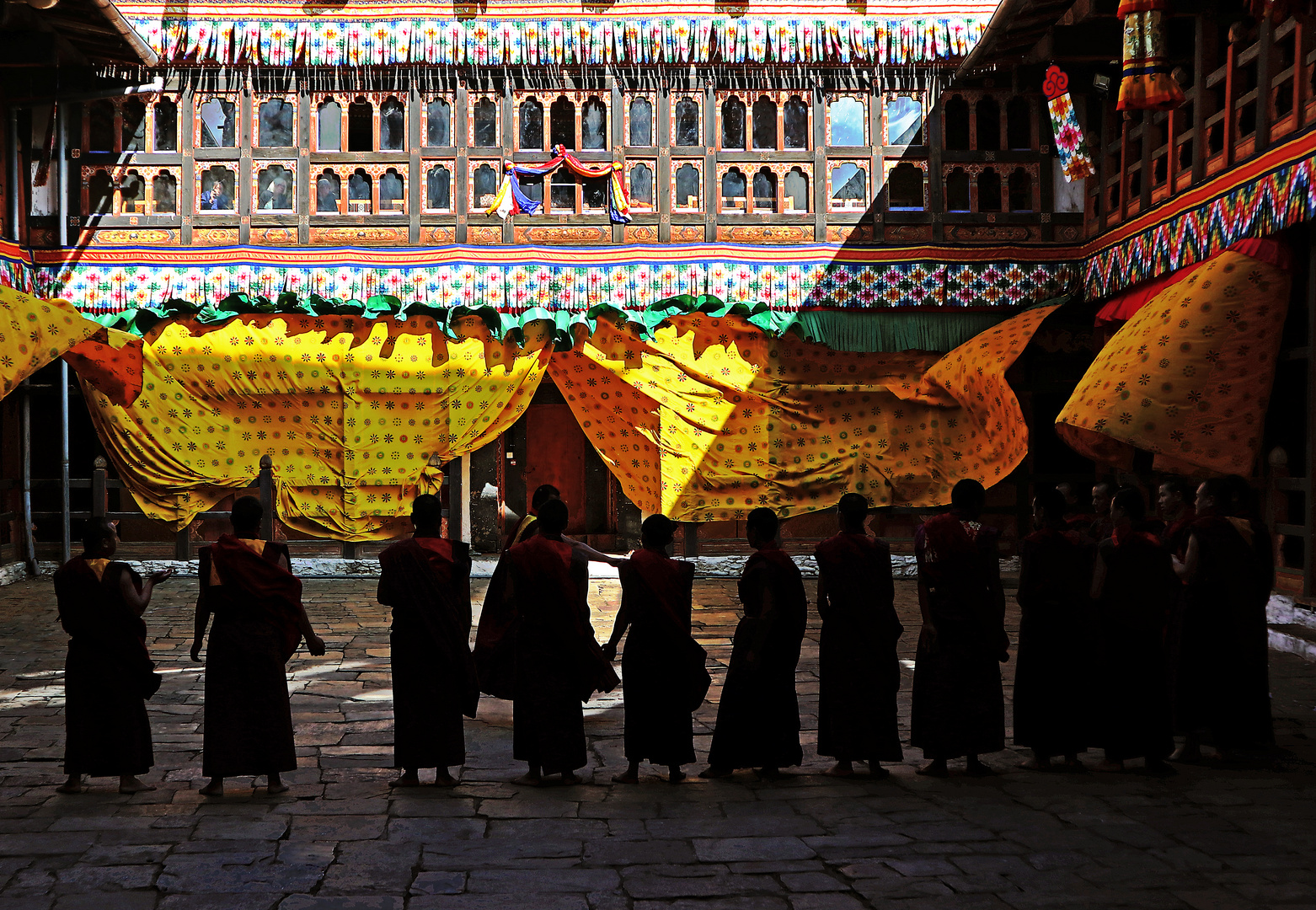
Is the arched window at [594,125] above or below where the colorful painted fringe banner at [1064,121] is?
above

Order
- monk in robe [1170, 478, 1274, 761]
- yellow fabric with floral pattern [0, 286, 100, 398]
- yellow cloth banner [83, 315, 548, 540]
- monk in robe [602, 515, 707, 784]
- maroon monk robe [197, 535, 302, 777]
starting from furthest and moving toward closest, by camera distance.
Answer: yellow cloth banner [83, 315, 548, 540]
yellow fabric with floral pattern [0, 286, 100, 398]
monk in robe [1170, 478, 1274, 761]
monk in robe [602, 515, 707, 784]
maroon monk robe [197, 535, 302, 777]

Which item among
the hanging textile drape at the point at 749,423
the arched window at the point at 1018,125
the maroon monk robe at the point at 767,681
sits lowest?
the maroon monk robe at the point at 767,681

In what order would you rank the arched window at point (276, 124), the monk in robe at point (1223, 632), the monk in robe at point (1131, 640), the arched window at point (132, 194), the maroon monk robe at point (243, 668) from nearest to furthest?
the maroon monk robe at point (243, 668), the monk in robe at point (1131, 640), the monk in robe at point (1223, 632), the arched window at point (132, 194), the arched window at point (276, 124)

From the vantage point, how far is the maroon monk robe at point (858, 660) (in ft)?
17.0

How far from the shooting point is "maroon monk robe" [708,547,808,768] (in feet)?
16.8

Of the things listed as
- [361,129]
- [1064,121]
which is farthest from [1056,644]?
[361,129]

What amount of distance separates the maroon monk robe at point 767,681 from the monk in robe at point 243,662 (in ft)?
5.64

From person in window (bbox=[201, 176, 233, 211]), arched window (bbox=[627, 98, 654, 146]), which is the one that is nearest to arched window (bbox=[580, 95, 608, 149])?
arched window (bbox=[627, 98, 654, 146])

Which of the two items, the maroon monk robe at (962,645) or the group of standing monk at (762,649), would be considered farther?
the maroon monk robe at (962,645)

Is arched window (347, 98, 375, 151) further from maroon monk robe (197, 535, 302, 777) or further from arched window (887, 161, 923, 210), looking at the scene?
maroon monk robe (197, 535, 302, 777)

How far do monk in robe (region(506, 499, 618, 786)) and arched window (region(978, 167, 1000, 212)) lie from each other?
29.1 ft

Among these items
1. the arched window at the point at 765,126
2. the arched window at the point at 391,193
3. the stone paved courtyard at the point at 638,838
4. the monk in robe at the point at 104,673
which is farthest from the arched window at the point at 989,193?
the monk in robe at the point at 104,673

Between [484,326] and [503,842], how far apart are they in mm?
8334

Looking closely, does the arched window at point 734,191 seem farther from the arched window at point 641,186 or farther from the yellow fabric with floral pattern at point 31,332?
the yellow fabric with floral pattern at point 31,332
